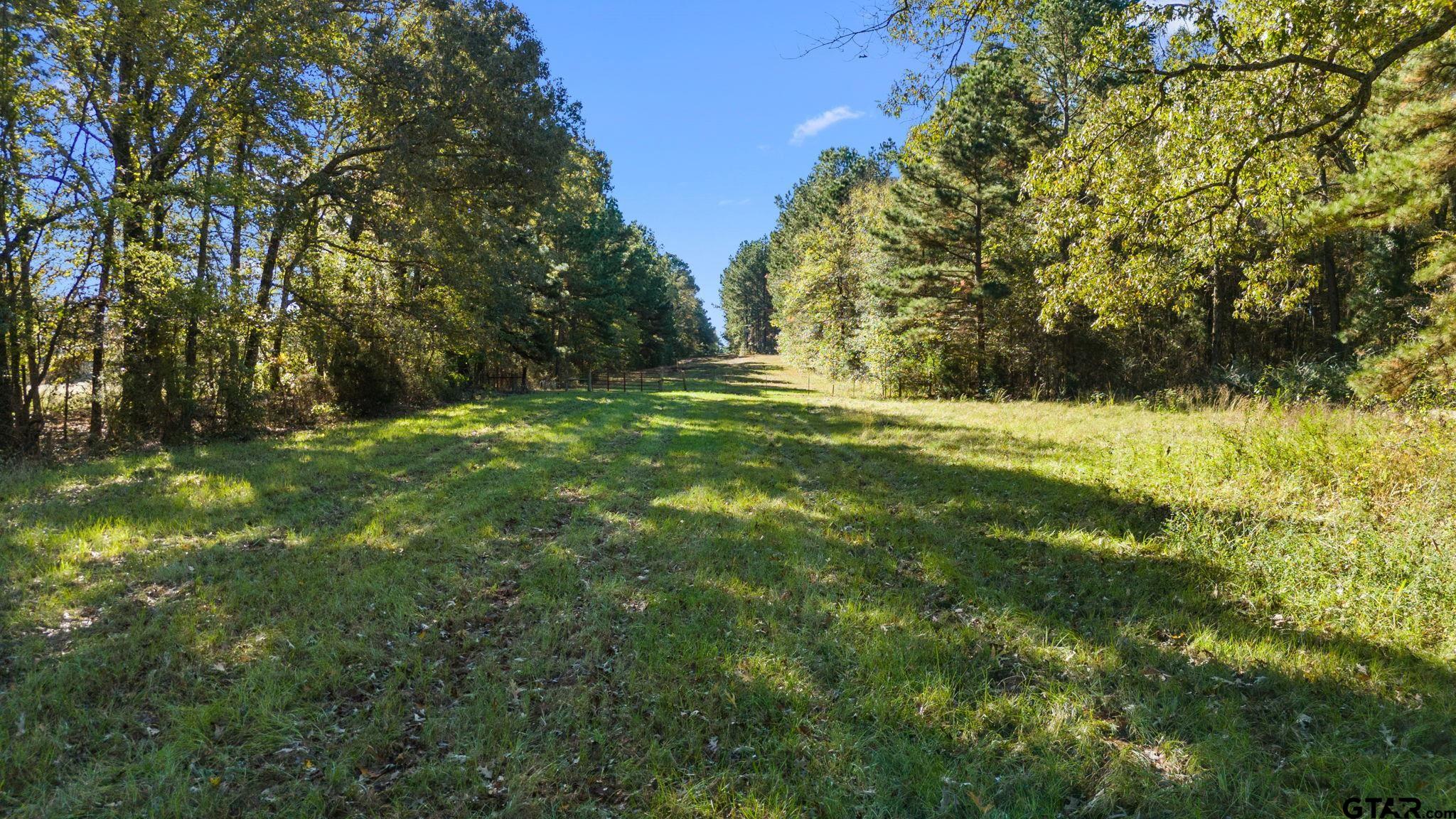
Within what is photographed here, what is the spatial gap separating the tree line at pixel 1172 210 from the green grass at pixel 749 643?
152 inches

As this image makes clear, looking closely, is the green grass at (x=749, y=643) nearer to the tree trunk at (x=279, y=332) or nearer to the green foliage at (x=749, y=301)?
the tree trunk at (x=279, y=332)

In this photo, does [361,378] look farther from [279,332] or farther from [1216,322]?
[1216,322]

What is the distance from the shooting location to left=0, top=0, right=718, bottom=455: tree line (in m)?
10.0

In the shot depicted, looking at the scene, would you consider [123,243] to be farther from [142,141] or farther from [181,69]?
[181,69]

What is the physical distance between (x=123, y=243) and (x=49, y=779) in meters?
12.8

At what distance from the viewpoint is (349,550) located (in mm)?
5523

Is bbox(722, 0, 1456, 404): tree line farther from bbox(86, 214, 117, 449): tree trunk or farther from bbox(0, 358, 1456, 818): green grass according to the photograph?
bbox(86, 214, 117, 449): tree trunk

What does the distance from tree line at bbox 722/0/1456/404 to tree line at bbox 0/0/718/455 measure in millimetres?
11974

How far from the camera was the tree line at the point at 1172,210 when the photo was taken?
7.50 m

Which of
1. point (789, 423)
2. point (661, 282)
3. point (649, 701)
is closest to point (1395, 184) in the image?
point (789, 423)

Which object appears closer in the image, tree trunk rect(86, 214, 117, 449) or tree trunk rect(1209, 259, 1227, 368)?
tree trunk rect(86, 214, 117, 449)

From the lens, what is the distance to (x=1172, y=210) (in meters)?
8.98

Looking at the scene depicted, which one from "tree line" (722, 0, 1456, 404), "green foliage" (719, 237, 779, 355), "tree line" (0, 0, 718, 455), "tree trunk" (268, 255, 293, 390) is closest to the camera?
"tree line" (722, 0, 1456, 404)

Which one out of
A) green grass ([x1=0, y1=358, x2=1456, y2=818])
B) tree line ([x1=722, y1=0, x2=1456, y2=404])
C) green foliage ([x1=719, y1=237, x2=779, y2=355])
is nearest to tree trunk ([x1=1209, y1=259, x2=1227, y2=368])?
tree line ([x1=722, y1=0, x2=1456, y2=404])
